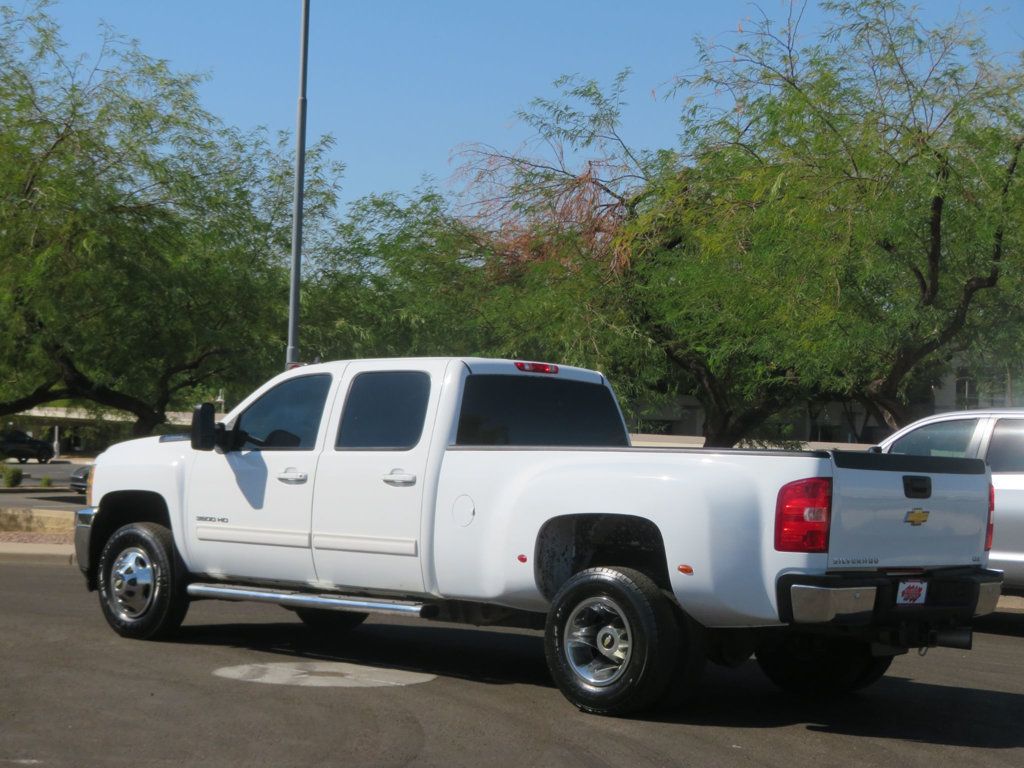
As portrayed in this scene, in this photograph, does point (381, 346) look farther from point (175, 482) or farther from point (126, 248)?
point (175, 482)

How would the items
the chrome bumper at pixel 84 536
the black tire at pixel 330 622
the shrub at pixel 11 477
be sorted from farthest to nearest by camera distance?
the shrub at pixel 11 477 < the black tire at pixel 330 622 < the chrome bumper at pixel 84 536

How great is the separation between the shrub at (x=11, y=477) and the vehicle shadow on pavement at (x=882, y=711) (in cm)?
3656

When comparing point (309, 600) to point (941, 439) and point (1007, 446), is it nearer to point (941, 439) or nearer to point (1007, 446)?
point (941, 439)

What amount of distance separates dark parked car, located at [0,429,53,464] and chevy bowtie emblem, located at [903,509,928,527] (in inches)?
2660

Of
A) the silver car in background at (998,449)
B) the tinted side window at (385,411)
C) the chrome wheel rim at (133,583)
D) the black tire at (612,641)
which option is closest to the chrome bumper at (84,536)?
the chrome wheel rim at (133,583)

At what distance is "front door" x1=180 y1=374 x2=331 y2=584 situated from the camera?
9.03 meters

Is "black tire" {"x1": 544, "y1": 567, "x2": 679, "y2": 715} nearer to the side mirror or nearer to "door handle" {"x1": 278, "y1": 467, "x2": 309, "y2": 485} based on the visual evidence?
"door handle" {"x1": 278, "y1": 467, "x2": 309, "y2": 485}

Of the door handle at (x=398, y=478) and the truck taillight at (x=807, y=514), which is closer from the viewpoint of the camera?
the truck taillight at (x=807, y=514)

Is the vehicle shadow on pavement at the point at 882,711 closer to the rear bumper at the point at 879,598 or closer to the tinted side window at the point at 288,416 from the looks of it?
the rear bumper at the point at 879,598

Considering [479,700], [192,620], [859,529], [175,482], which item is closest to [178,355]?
[192,620]

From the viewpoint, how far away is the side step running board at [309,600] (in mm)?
8266

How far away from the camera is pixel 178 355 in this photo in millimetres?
23531

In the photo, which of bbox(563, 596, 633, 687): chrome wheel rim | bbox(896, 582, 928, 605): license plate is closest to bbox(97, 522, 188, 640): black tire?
bbox(563, 596, 633, 687): chrome wheel rim

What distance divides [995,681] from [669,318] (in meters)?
10.5
